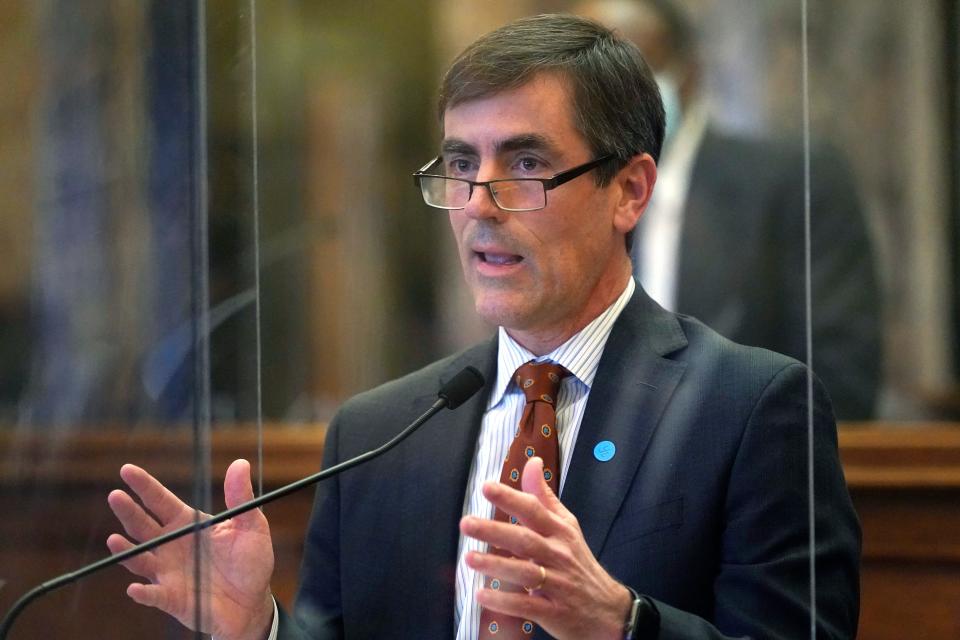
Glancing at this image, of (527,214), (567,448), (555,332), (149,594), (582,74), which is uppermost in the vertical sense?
(582,74)

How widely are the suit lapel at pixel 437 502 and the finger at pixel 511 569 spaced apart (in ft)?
0.95

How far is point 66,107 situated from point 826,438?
2.70ft

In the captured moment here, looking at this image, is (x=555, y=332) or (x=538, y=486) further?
(x=555, y=332)

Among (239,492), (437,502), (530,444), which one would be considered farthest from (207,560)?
(530,444)

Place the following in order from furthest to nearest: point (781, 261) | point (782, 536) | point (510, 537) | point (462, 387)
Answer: point (781, 261)
point (462, 387)
point (782, 536)
point (510, 537)

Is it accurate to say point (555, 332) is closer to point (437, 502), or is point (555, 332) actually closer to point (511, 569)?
point (437, 502)

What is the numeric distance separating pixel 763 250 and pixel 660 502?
1.70 feet

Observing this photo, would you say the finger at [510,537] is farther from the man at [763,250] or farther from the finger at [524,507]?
the man at [763,250]

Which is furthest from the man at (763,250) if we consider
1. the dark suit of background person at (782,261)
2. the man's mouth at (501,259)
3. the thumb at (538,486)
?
the thumb at (538,486)

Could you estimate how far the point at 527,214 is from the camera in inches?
54.6

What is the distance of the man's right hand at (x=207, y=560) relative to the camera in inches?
50.1

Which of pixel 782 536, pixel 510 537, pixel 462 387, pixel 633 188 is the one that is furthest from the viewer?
pixel 633 188

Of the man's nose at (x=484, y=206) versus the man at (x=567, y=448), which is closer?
the man at (x=567, y=448)

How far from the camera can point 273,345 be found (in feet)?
7.11
